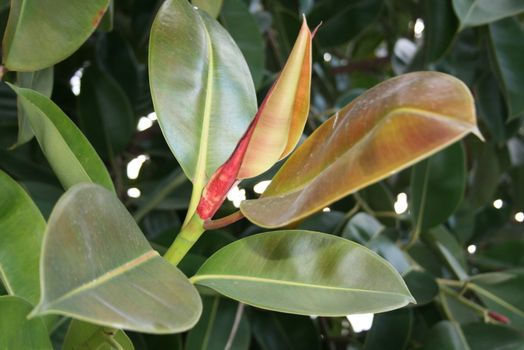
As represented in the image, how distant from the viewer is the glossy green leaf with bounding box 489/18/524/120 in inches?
34.3

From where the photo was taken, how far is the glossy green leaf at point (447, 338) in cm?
71

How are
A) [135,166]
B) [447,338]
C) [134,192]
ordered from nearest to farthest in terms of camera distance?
[447,338] < [134,192] < [135,166]

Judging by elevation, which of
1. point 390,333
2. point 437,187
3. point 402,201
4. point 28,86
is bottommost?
point 402,201

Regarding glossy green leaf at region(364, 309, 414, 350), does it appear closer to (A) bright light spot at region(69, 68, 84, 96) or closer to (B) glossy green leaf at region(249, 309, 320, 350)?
(B) glossy green leaf at region(249, 309, 320, 350)

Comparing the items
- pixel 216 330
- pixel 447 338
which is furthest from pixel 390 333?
pixel 216 330

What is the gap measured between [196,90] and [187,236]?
0.34ft

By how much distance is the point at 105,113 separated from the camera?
0.96 m

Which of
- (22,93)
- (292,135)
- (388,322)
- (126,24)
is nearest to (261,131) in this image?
(292,135)

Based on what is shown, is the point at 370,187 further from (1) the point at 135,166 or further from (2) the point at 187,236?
(2) the point at 187,236

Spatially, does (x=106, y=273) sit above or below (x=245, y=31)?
above

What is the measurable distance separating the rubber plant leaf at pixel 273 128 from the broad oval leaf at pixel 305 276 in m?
0.04

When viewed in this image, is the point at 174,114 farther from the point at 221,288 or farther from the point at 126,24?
the point at 126,24

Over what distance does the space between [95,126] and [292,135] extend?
0.62 m

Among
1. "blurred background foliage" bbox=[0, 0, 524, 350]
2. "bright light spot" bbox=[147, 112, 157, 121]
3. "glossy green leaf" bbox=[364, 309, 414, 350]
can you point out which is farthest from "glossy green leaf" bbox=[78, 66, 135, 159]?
"glossy green leaf" bbox=[364, 309, 414, 350]
